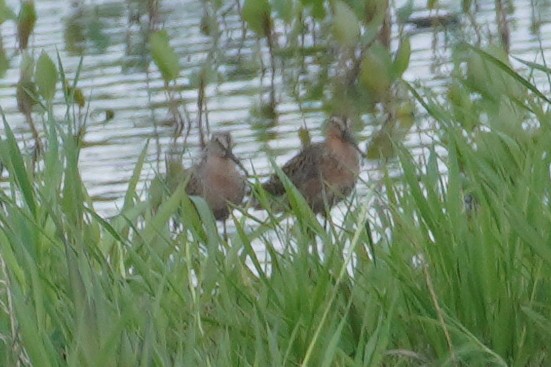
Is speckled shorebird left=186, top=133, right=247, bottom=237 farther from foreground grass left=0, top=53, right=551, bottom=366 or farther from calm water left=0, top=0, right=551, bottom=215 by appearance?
foreground grass left=0, top=53, right=551, bottom=366

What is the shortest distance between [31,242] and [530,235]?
3.19 feet

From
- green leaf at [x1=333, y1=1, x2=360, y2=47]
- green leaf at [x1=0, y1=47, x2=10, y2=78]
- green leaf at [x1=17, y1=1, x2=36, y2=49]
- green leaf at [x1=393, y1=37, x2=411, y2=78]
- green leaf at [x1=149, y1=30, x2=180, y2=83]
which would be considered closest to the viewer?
green leaf at [x1=393, y1=37, x2=411, y2=78]

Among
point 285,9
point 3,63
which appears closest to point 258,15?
point 285,9

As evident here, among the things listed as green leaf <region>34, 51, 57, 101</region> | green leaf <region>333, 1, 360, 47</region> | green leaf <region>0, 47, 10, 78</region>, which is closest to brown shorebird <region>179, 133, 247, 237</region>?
green leaf <region>34, 51, 57, 101</region>

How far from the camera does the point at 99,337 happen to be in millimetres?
2408

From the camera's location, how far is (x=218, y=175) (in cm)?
574

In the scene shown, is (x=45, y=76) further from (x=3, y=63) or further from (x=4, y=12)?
(x=3, y=63)

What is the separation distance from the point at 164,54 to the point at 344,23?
2.44 ft

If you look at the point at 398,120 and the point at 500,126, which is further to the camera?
the point at 398,120

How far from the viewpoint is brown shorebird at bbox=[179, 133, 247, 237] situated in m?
5.70

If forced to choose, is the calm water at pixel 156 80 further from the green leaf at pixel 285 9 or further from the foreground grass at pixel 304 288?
the foreground grass at pixel 304 288

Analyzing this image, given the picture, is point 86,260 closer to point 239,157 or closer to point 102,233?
point 102,233

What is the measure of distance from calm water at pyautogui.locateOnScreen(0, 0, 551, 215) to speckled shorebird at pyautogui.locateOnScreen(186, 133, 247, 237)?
7.1 inches

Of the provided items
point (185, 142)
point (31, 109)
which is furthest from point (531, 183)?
point (31, 109)
